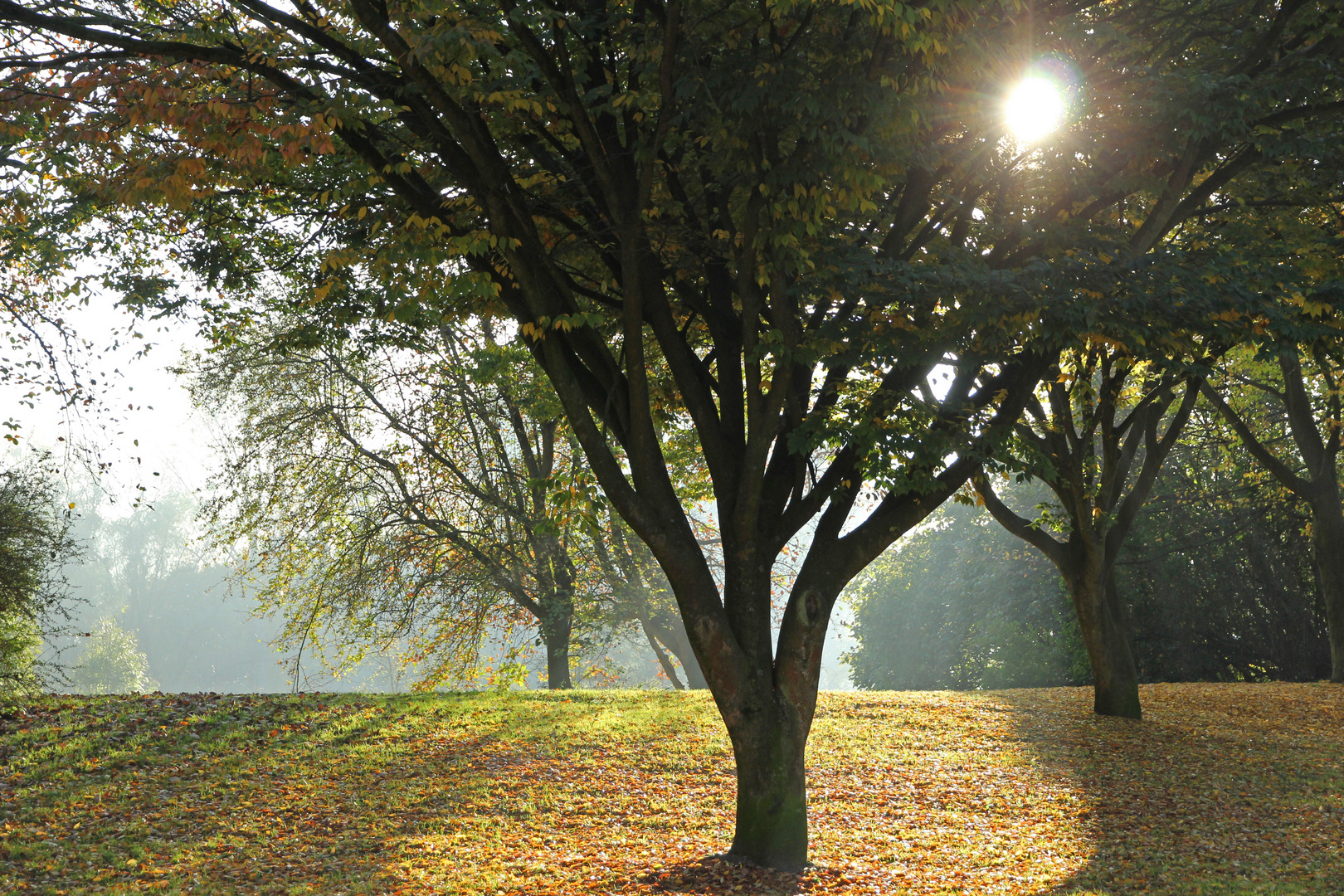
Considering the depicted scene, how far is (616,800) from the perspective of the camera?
8.16 m

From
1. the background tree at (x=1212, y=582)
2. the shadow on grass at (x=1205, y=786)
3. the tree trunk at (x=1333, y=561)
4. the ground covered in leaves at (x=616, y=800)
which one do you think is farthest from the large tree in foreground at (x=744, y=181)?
the background tree at (x=1212, y=582)

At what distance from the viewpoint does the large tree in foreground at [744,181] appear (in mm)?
5281

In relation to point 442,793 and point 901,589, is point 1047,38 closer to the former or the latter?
point 442,793

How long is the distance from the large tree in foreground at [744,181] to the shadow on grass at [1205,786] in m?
2.82

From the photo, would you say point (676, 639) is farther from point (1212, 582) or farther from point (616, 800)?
point (616, 800)

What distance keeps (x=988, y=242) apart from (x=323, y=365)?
11675mm

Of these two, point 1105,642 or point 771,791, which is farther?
point 1105,642

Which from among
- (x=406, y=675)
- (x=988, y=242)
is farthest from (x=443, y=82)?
(x=406, y=675)

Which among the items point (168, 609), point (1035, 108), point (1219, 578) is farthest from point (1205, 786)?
point (168, 609)

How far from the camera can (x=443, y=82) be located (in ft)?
17.7

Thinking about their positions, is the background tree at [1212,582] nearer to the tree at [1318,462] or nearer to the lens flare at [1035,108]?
the tree at [1318,462]

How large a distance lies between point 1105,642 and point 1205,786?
2.94m

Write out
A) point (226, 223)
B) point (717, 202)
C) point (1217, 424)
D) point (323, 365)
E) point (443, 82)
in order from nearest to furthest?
point (443, 82) → point (717, 202) → point (226, 223) → point (323, 365) → point (1217, 424)

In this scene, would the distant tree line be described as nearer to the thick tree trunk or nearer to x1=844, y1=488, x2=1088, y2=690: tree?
x1=844, y1=488, x2=1088, y2=690: tree
